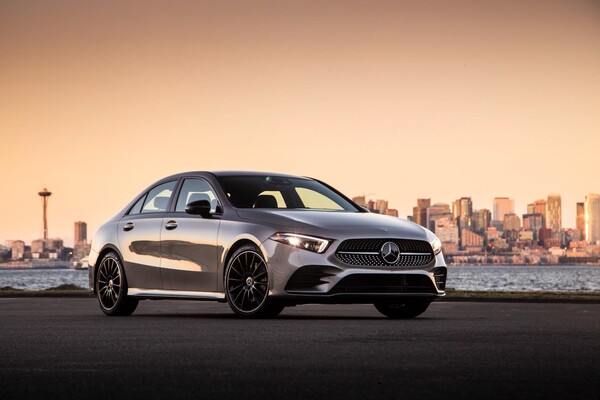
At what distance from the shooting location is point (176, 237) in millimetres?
15211

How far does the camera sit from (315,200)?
15875 mm

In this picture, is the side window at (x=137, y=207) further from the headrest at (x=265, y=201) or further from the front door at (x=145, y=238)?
the headrest at (x=265, y=201)

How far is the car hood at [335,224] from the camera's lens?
13.9 m

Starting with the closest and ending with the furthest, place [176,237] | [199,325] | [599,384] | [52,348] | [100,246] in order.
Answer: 1. [599,384]
2. [52,348]
3. [199,325]
4. [176,237]
5. [100,246]

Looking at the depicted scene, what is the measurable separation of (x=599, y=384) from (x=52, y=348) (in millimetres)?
4799

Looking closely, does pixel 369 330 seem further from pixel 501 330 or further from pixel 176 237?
pixel 176 237

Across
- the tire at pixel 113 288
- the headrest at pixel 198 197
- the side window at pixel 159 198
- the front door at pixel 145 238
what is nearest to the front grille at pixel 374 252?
the headrest at pixel 198 197

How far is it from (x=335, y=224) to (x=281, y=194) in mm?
1621

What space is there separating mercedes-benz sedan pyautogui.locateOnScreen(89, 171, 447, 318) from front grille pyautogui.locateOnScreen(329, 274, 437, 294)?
1 centimetres

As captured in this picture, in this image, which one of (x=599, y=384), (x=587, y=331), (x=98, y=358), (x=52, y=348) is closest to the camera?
(x=599, y=384)

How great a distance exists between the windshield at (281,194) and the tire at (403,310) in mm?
1410

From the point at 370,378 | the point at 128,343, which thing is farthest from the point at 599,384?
the point at 128,343

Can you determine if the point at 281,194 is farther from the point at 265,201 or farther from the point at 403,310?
the point at 403,310

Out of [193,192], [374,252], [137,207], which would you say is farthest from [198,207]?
[374,252]
